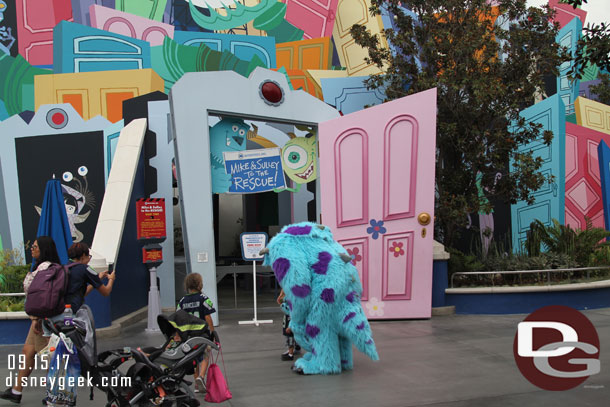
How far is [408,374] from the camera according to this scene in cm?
599

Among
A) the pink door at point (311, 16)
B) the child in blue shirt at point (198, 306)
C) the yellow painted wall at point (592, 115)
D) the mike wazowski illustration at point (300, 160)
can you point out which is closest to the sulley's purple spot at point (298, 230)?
the child in blue shirt at point (198, 306)

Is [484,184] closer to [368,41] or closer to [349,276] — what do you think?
[368,41]

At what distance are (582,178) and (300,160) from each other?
28.0 feet

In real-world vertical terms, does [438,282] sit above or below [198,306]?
below

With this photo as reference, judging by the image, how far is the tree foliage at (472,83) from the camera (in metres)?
11.3

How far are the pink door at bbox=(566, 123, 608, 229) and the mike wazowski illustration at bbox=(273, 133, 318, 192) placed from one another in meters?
7.71

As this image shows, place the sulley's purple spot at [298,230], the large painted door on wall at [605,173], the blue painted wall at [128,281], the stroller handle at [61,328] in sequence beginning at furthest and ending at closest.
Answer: the large painted door on wall at [605,173] → the blue painted wall at [128,281] → the sulley's purple spot at [298,230] → the stroller handle at [61,328]

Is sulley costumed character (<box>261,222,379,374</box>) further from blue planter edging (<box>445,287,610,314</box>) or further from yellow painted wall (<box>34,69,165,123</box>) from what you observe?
yellow painted wall (<box>34,69,165,123</box>)

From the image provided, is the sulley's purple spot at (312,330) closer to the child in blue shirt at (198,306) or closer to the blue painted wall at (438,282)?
the child in blue shirt at (198,306)

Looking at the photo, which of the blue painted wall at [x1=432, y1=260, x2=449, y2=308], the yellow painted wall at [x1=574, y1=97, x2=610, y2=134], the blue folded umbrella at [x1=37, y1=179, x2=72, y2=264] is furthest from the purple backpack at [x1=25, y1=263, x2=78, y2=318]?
the yellow painted wall at [x1=574, y1=97, x2=610, y2=134]

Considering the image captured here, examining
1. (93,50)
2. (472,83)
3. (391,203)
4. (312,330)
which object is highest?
(93,50)

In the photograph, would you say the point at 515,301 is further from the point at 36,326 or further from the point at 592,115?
the point at 592,115

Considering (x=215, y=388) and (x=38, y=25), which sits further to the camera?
(x=38, y=25)

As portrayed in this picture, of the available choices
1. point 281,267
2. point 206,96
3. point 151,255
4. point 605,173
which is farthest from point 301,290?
point 605,173
